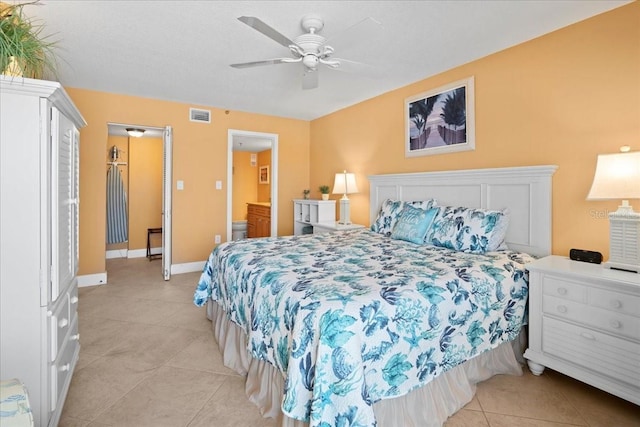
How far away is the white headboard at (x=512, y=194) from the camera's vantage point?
2621mm

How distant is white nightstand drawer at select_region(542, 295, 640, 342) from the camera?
5.81 ft

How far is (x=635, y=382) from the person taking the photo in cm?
175

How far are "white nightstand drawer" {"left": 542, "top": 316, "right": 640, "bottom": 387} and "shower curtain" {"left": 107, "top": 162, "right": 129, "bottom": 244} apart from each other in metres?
6.43

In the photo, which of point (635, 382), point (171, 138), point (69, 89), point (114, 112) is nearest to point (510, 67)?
point (635, 382)

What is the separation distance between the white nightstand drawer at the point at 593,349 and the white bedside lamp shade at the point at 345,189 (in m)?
2.81

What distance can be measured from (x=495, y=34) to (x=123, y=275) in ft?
17.7

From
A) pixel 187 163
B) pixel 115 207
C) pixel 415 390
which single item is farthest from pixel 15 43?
pixel 115 207

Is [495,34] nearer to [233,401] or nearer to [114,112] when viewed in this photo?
[233,401]

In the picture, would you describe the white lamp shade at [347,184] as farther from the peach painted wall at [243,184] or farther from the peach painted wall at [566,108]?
the peach painted wall at [243,184]

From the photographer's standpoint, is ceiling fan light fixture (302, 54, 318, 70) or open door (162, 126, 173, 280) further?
open door (162, 126, 173, 280)

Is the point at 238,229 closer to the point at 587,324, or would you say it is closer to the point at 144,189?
the point at 144,189

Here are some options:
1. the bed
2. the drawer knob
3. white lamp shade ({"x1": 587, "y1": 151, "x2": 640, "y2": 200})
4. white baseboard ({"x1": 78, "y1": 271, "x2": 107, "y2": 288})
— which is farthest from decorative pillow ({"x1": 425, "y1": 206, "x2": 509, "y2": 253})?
white baseboard ({"x1": 78, "y1": 271, "x2": 107, "y2": 288})

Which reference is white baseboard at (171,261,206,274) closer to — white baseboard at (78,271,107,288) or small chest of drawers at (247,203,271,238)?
white baseboard at (78,271,107,288)

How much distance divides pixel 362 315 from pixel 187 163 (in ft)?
14.0
